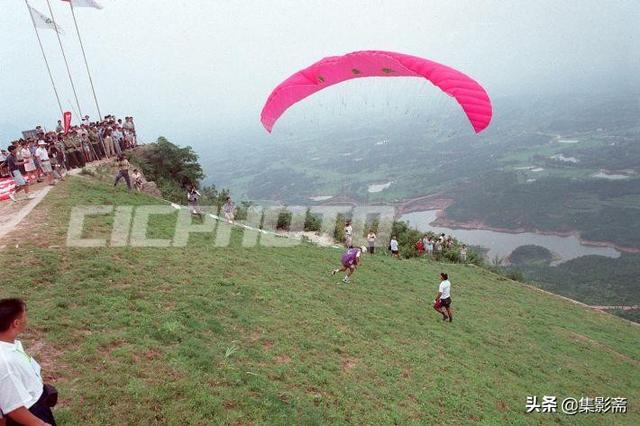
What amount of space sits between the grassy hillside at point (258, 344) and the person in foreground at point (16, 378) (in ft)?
9.86

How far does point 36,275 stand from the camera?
10844 mm

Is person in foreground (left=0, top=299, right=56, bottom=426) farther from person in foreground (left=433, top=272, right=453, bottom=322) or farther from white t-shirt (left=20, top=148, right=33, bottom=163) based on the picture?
white t-shirt (left=20, top=148, right=33, bottom=163)

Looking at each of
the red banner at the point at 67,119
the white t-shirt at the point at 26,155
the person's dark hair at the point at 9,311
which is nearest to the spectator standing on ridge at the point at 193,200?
the white t-shirt at the point at 26,155

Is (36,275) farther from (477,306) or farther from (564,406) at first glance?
(477,306)

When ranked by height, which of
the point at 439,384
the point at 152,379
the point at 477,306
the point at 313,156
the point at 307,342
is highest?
the point at 152,379

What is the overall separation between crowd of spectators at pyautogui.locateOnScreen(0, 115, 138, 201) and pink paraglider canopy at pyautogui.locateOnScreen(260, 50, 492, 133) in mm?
11881

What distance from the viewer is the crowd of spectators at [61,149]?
18812 mm

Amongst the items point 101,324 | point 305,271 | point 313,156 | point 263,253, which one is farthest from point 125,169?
point 313,156

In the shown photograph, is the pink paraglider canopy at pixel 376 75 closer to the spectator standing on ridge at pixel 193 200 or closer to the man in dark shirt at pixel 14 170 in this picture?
the spectator standing on ridge at pixel 193 200

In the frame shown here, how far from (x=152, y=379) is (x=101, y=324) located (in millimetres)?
2491

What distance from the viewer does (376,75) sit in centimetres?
1405

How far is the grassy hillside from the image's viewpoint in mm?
7727

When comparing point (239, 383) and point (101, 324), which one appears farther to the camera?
point (101, 324)

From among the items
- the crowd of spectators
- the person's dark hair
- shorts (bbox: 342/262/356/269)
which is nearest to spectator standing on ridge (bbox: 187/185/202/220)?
the crowd of spectators
